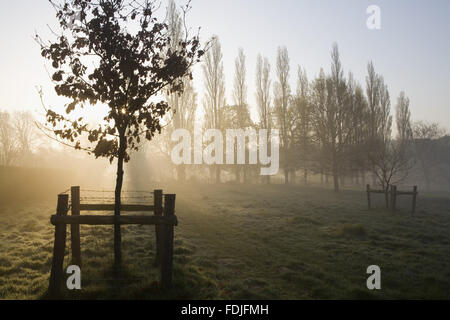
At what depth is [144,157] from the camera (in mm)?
49781

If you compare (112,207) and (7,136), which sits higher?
(7,136)

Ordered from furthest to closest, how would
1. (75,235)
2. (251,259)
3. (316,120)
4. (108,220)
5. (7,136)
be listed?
(7,136), (316,120), (251,259), (75,235), (108,220)

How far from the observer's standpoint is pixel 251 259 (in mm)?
7664

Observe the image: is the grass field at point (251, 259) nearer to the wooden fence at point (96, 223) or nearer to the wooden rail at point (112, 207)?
the wooden fence at point (96, 223)

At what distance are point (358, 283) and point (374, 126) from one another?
130 feet

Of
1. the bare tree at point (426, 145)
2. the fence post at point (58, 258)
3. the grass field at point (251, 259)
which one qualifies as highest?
the bare tree at point (426, 145)

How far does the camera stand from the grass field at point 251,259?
5516 mm

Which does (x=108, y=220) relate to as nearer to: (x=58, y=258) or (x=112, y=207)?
(x=58, y=258)

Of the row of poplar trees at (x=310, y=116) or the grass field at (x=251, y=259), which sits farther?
the row of poplar trees at (x=310, y=116)

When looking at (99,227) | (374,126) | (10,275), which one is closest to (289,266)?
(10,275)

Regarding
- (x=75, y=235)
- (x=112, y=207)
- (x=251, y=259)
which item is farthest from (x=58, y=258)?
(x=251, y=259)

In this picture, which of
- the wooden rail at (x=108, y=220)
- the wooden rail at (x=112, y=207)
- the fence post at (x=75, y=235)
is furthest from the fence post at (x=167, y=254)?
the fence post at (x=75, y=235)

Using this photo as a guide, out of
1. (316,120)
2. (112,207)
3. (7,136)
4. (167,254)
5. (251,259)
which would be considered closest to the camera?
(167,254)
